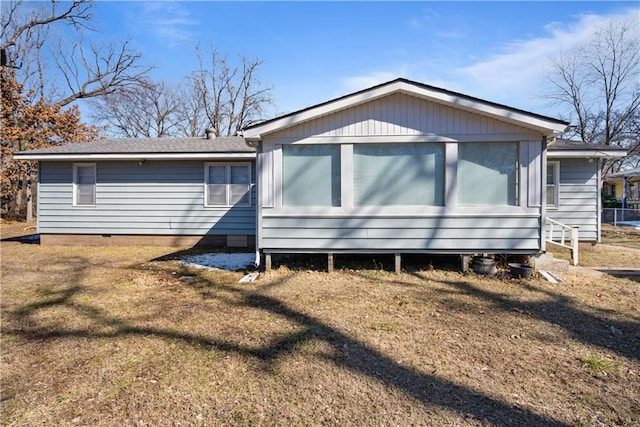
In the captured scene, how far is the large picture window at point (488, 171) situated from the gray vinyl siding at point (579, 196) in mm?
3835

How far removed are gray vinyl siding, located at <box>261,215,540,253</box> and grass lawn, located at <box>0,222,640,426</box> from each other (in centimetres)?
64

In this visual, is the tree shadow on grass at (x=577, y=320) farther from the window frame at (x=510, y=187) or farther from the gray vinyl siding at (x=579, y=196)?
the gray vinyl siding at (x=579, y=196)

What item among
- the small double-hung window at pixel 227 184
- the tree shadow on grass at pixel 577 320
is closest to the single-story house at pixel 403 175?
the tree shadow on grass at pixel 577 320

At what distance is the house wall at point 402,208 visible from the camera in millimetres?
5801

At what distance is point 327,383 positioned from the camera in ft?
8.78

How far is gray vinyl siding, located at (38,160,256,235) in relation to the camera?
9484 mm

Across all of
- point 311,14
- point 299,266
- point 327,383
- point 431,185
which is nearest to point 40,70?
point 311,14

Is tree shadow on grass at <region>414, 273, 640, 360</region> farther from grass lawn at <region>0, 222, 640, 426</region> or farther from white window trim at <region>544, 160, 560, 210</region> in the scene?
white window trim at <region>544, 160, 560, 210</region>

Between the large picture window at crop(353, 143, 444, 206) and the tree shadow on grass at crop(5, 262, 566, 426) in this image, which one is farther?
the large picture window at crop(353, 143, 444, 206)

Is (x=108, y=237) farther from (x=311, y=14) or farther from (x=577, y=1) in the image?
(x=577, y=1)

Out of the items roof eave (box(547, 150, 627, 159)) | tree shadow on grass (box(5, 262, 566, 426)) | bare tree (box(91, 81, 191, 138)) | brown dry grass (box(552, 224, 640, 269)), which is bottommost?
tree shadow on grass (box(5, 262, 566, 426))

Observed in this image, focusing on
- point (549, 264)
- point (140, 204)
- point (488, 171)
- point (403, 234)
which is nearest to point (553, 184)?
point (549, 264)

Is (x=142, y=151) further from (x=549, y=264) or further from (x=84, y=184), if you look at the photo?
(x=549, y=264)

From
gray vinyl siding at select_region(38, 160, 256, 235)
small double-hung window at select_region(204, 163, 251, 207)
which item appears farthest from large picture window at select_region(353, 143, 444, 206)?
small double-hung window at select_region(204, 163, 251, 207)
